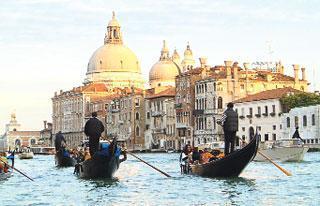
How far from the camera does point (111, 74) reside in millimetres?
111750

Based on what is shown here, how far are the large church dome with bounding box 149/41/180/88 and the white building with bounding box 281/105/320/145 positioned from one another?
44.8 metres

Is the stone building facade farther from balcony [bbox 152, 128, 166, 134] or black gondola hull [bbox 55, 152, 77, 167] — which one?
black gondola hull [bbox 55, 152, 77, 167]

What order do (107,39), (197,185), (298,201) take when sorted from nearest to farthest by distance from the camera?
(298,201) < (197,185) < (107,39)

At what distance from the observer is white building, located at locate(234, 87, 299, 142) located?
63188 mm

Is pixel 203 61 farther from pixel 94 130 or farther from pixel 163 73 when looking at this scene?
pixel 94 130

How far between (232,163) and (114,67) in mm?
91988

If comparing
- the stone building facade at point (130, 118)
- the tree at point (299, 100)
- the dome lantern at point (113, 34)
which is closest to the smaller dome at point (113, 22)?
the dome lantern at point (113, 34)

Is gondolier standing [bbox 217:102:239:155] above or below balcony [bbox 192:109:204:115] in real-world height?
below

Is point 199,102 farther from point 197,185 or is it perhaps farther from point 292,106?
point 197,185


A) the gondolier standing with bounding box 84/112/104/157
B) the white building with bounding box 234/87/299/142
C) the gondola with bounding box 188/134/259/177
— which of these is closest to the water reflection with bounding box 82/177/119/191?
the gondolier standing with bounding box 84/112/104/157

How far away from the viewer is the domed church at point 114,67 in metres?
112

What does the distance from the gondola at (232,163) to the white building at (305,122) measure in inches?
1495

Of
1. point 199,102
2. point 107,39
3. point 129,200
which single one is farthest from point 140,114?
point 129,200

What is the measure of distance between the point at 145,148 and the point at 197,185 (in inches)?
2733
